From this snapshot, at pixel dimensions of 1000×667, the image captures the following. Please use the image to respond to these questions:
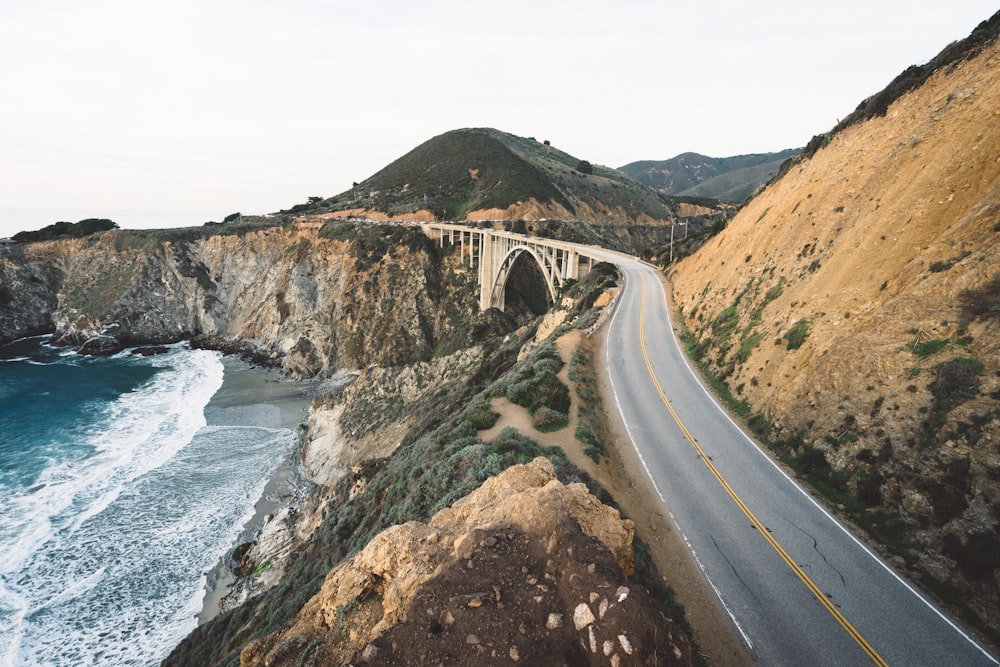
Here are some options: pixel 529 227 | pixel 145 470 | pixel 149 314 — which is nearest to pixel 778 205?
pixel 529 227

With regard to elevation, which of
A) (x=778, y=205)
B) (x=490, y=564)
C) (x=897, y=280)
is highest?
(x=778, y=205)

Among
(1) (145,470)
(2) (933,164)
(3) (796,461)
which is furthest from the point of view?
(1) (145,470)

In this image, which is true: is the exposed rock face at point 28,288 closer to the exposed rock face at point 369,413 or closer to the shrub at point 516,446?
the exposed rock face at point 369,413

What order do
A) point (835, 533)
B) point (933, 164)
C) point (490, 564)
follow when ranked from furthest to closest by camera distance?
point (933, 164) < point (835, 533) < point (490, 564)

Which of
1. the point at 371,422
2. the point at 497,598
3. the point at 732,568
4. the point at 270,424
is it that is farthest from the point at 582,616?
the point at 270,424

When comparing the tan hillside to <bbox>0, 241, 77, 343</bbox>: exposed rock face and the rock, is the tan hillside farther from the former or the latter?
<bbox>0, 241, 77, 343</bbox>: exposed rock face

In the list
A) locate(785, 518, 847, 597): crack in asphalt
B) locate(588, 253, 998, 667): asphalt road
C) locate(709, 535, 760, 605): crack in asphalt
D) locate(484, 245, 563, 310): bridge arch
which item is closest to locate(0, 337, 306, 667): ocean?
locate(588, 253, 998, 667): asphalt road

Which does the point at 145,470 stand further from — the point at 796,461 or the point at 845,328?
the point at 845,328
